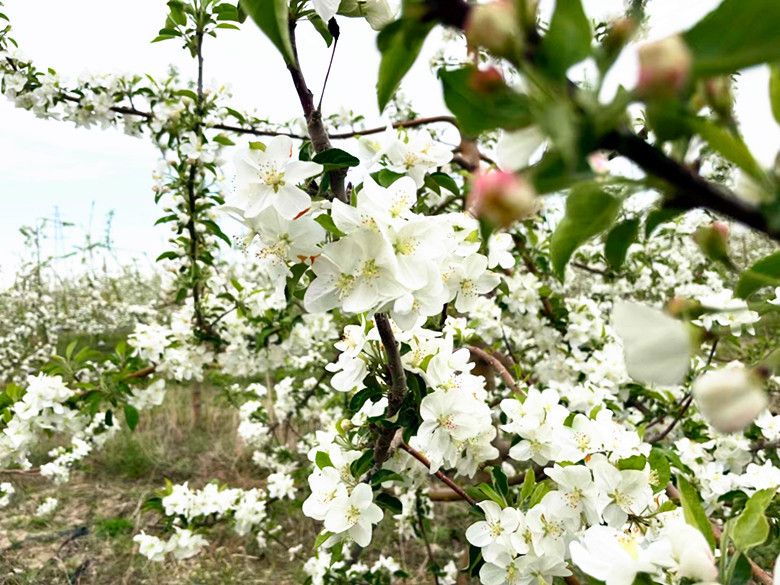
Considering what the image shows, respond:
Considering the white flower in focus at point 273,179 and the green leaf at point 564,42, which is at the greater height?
the white flower in focus at point 273,179

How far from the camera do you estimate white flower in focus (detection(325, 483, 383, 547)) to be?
1139mm

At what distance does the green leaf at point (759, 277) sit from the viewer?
43cm

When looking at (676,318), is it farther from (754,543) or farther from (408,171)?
(408,171)

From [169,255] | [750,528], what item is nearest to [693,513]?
[750,528]

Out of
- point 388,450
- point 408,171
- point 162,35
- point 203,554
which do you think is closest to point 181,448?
point 203,554

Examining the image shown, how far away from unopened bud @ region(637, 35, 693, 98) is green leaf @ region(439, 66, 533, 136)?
2.4 inches

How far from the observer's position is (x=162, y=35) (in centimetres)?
202

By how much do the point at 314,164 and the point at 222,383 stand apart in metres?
3.07

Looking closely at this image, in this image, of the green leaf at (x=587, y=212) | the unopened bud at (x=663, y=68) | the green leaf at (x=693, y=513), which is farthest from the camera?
the green leaf at (x=693, y=513)

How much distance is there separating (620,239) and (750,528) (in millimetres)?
360

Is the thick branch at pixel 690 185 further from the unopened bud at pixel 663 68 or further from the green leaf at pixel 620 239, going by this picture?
the green leaf at pixel 620 239

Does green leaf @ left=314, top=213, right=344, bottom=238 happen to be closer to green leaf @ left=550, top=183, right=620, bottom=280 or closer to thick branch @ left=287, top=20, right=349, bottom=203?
thick branch @ left=287, top=20, right=349, bottom=203

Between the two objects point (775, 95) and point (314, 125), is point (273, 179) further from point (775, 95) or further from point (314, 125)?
point (775, 95)

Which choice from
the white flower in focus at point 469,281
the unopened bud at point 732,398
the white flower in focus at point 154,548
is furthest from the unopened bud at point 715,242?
the white flower in focus at point 154,548
